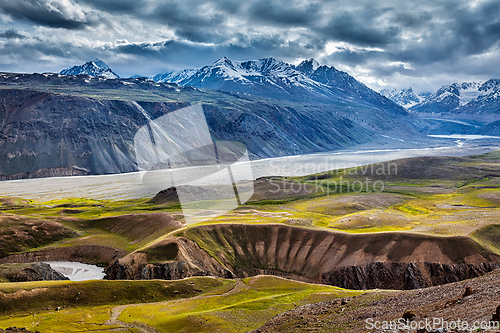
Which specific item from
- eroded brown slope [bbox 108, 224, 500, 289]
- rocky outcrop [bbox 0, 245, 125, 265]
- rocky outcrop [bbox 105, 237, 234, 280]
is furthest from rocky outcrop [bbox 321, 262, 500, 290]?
rocky outcrop [bbox 0, 245, 125, 265]

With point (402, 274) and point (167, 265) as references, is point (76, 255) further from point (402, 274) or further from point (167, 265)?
point (402, 274)

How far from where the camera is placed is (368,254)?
7200 cm

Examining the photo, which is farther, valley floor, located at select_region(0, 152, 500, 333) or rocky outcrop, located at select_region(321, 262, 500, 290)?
rocky outcrop, located at select_region(321, 262, 500, 290)

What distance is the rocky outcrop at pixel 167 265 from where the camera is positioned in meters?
65.1

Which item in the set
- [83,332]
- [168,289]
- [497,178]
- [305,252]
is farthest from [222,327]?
[497,178]

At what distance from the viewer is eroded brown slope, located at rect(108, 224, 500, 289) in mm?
66875

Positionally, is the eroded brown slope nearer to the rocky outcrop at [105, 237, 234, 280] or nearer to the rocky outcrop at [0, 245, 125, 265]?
the rocky outcrop at [105, 237, 234, 280]

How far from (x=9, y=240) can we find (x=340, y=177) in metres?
134

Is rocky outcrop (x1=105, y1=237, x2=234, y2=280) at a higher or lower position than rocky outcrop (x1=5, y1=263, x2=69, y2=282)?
lower

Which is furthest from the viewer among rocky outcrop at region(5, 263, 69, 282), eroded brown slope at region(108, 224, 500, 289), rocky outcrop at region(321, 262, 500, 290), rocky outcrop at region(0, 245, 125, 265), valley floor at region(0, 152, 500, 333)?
rocky outcrop at region(0, 245, 125, 265)

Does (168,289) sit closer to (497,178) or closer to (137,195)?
(137,195)

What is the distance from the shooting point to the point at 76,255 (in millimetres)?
80750

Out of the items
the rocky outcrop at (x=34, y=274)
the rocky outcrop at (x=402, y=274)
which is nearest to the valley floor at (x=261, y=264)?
the rocky outcrop at (x=402, y=274)

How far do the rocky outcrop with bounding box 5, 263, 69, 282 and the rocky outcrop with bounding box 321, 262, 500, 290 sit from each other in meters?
48.0
